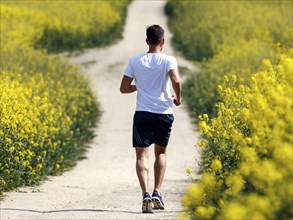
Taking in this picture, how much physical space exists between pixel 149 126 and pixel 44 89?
8.31 metres

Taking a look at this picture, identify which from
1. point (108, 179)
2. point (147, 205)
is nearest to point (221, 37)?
point (108, 179)

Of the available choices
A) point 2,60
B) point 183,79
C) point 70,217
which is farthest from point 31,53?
point 70,217

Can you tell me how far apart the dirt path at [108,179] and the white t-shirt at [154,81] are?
3.10 feet

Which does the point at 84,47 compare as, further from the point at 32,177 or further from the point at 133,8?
the point at 32,177

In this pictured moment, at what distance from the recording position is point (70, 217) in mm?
8422

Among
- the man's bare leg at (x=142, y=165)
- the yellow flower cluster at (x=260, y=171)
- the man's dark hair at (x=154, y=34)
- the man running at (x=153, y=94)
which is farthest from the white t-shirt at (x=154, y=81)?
the yellow flower cluster at (x=260, y=171)

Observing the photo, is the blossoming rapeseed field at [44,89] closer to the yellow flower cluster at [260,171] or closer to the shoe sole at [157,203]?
the shoe sole at [157,203]

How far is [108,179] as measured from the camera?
13070 millimetres

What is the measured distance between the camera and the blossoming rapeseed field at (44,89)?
11.3 meters

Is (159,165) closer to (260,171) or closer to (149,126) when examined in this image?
(149,126)

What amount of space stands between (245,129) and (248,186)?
2.38 metres

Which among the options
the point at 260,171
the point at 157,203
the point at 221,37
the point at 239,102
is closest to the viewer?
the point at 260,171

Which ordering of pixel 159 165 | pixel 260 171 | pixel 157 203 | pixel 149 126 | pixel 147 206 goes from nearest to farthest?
pixel 260 171 → pixel 147 206 → pixel 149 126 → pixel 157 203 → pixel 159 165

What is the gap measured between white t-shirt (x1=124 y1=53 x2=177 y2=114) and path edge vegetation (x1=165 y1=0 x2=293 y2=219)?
0.43 m
